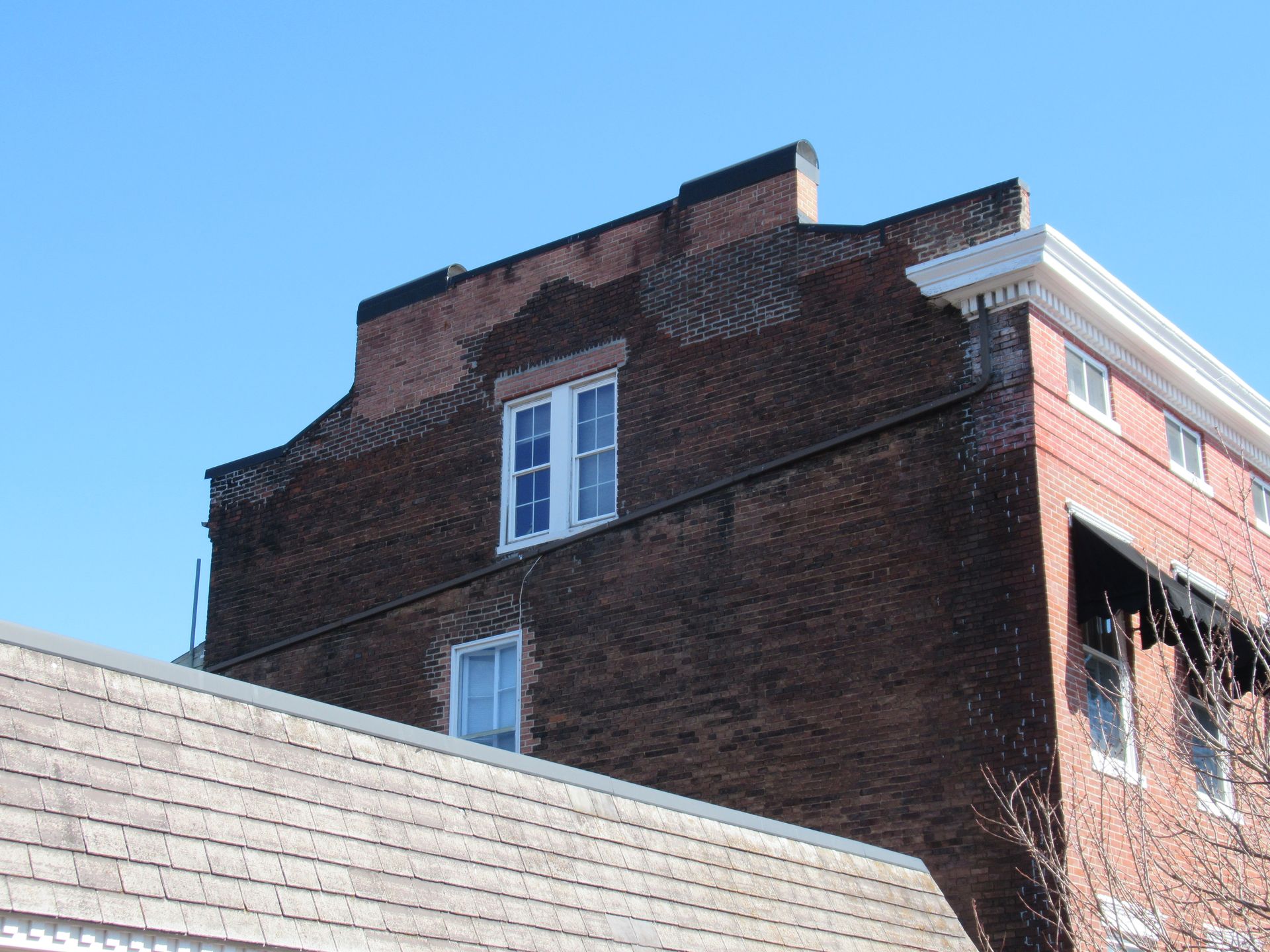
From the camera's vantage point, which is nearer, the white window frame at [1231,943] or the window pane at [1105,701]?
the white window frame at [1231,943]

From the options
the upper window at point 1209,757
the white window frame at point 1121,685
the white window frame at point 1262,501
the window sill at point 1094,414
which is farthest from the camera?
the white window frame at point 1262,501

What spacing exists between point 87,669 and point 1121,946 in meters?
6.58

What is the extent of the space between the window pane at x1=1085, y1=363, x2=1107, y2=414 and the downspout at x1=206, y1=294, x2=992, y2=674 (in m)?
1.50

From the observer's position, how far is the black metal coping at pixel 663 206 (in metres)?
17.7

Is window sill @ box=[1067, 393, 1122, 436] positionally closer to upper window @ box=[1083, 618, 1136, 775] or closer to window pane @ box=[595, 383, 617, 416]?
upper window @ box=[1083, 618, 1136, 775]

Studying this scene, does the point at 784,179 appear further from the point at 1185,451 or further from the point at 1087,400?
the point at 1185,451

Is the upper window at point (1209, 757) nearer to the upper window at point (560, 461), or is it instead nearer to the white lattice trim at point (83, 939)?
the white lattice trim at point (83, 939)

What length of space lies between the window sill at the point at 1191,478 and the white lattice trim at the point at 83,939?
13.6 meters

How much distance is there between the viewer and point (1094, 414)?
1608 cm

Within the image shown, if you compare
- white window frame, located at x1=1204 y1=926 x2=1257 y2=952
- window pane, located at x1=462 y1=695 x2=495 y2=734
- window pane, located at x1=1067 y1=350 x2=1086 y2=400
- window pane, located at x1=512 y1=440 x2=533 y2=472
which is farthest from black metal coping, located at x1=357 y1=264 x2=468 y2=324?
white window frame, located at x1=1204 y1=926 x2=1257 y2=952

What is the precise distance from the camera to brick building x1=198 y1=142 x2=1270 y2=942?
14758 millimetres

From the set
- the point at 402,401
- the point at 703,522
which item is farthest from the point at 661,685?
the point at 402,401

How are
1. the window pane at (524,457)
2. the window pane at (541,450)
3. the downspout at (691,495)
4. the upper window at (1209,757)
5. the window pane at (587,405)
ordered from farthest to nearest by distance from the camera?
the window pane at (524,457) < the window pane at (541,450) < the window pane at (587,405) < the downspout at (691,495) < the upper window at (1209,757)

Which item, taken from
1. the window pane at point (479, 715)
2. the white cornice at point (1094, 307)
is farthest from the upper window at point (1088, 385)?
the window pane at point (479, 715)
